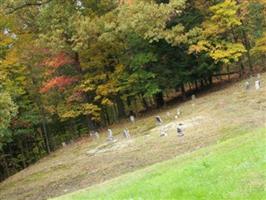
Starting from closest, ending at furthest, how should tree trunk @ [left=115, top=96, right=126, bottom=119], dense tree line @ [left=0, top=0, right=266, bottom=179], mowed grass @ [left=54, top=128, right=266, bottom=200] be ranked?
mowed grass @ [left=54, top=128, right=266, bottom=200]
dense tree line @ [left=0, top=0, right=266, bottom=179]
tree trunk @ [left=115, top=96, right=126, bottom=119]

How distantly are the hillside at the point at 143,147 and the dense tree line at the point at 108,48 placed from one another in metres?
6.31

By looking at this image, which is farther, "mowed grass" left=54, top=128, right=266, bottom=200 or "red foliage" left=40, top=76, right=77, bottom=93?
"red foliage" left=40, top=76, right=77, bottom=93

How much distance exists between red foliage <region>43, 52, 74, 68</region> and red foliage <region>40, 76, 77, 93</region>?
1161 mm

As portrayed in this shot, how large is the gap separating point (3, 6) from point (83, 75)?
28.9ft

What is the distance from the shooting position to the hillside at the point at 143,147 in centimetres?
2186

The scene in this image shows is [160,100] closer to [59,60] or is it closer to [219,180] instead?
[59,60]

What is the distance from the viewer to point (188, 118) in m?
28.2

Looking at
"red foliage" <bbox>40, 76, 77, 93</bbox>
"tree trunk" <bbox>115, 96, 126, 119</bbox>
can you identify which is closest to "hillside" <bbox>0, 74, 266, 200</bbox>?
"red foliage" <bbox>40, 76, 77, 93</bbox>

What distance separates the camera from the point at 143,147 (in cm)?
2462

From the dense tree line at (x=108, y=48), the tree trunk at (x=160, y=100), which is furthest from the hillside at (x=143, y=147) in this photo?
the tree trunk at (x=160, y=100)

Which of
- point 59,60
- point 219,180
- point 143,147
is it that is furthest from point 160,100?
point 219,180

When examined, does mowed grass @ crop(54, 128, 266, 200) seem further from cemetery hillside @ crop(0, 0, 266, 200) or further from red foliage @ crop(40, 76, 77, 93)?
red foliage @ crop(40, 76, 77, 93)

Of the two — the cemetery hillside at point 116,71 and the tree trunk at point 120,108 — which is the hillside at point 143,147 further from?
the tree trunk at point 120,108

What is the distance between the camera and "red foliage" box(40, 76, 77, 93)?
126ft
